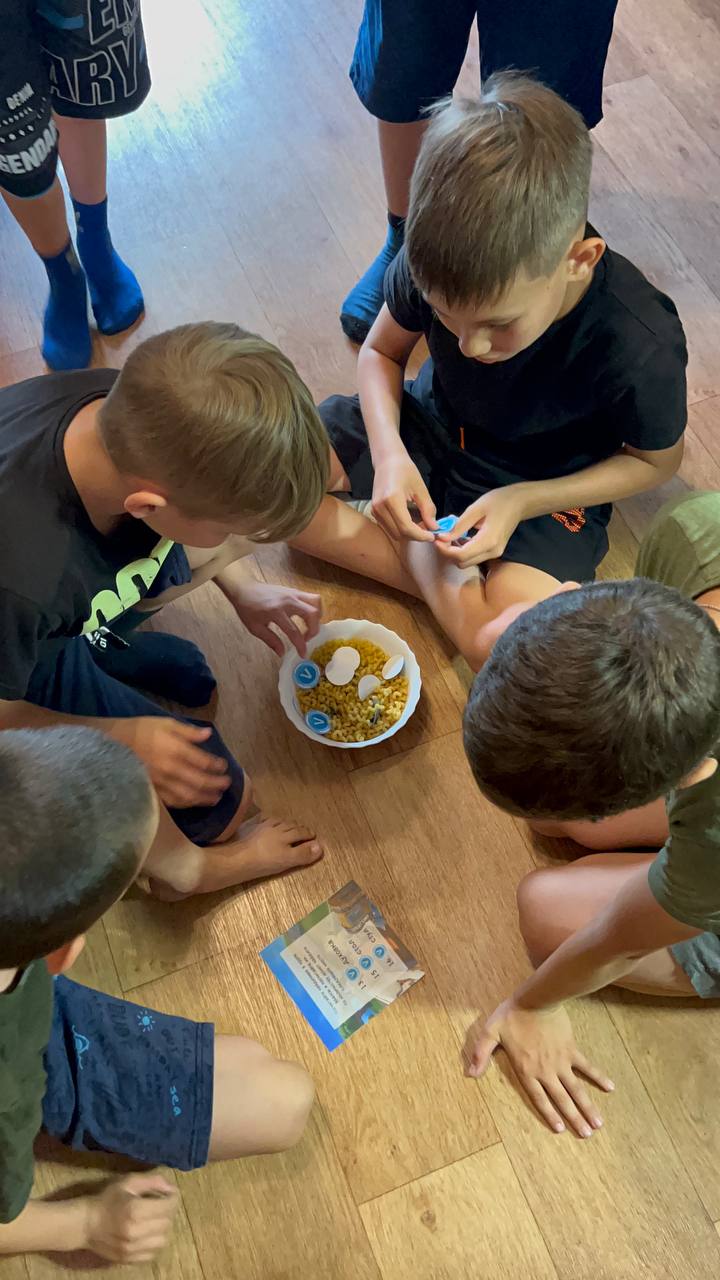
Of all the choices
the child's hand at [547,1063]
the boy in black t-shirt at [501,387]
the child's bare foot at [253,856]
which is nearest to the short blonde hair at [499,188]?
the boy in black t-shirt at [501,387]

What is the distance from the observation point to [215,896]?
4.54 ft

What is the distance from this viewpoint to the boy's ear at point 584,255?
1092 mm

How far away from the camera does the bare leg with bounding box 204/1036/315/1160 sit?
1.20 meters

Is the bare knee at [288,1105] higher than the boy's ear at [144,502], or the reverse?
the boy's ear at [144,502]

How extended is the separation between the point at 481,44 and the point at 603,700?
1.13 m

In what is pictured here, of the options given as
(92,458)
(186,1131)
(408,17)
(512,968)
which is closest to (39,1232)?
(186,1131)

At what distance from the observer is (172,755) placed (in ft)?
4.07

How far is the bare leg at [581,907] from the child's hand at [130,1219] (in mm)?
544

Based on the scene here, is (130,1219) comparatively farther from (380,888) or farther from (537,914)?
(537,914)

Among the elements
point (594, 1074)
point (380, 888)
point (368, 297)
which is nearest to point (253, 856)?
point (380, 888)

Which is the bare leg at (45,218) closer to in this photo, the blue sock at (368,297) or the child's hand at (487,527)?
the blue sock at (368,297)

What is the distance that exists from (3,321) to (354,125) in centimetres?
76

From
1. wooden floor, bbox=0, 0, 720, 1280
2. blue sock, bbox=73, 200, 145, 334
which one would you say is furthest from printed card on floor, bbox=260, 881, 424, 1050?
blue sock, bbox=73, 200, 145, 334

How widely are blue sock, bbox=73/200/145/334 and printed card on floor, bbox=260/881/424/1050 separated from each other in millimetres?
1059
